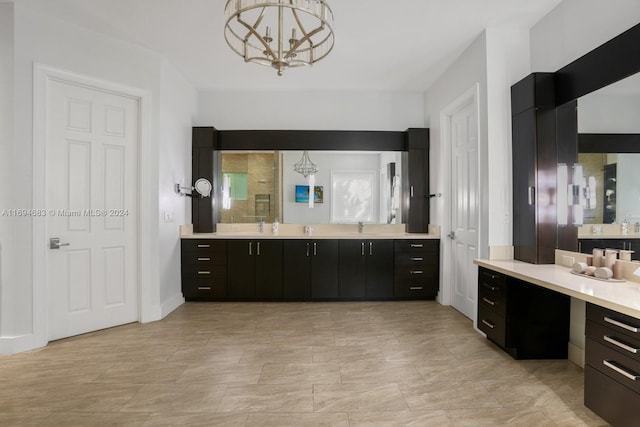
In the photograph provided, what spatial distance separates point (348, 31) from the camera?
3.49m

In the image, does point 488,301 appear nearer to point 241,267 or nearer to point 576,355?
point 576,355

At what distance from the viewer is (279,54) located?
2082mm

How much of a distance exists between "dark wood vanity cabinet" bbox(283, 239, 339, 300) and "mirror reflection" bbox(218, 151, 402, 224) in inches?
22.1

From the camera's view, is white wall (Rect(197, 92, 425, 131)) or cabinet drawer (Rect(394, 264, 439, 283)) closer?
cabinet drawer (Rect(394, 264, 439, 283))

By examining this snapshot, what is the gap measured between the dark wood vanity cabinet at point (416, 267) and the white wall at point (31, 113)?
2.92 meters

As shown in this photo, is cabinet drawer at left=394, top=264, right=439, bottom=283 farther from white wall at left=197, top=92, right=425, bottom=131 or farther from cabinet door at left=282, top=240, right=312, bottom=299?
white wall at left=197, top=92, right=425, bottom=131

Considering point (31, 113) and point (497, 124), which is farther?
point (497, 124)

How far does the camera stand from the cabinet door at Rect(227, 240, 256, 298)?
475 centimetres

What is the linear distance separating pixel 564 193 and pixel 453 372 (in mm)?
1718

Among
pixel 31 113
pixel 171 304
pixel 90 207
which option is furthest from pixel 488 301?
pixel 31 113

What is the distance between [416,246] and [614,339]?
9.49 feet

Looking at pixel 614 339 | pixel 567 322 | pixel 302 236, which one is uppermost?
pixel 302 236

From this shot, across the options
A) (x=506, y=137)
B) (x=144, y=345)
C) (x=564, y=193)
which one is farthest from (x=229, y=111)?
(x=564, y=193)

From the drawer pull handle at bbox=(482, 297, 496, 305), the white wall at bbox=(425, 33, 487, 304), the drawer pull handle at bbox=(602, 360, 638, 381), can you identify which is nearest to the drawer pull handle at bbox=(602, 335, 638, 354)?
the drawer pull handle at bbox=(602, 360, 638, 381)
